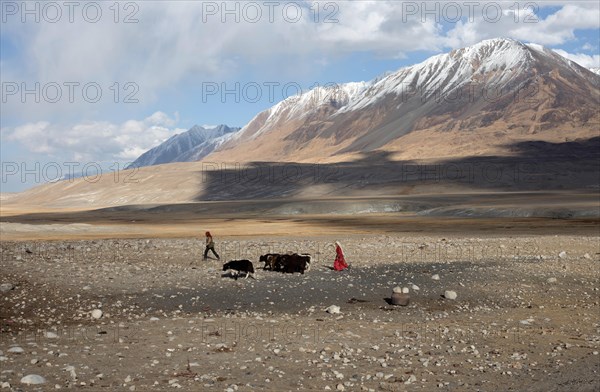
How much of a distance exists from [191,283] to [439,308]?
22.8ft

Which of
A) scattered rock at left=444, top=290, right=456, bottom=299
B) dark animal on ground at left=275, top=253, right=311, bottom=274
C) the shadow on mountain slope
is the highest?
the shadow on mountain slope

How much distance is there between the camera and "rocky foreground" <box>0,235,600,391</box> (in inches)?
431

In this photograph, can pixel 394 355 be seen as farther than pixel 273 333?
No

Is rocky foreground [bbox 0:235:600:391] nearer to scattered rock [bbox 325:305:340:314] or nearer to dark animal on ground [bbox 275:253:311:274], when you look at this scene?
scattered rock [bbox 325:305:340:314]

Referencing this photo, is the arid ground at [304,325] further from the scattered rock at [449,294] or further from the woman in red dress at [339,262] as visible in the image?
the woman in red dress at [339,262]

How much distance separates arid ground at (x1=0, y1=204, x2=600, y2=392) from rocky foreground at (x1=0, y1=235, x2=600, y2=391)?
0.15 feet

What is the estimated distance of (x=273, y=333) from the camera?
549 inches

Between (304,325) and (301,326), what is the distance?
0.14 metres

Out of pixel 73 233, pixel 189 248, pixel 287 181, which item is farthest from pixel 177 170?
pixel 189 248

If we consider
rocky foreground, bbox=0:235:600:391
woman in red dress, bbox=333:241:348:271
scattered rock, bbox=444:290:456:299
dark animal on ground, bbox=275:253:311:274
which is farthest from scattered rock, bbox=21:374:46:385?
woman in red dress, bbox=333:241:348:271

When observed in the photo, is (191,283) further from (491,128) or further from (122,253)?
(491,128)

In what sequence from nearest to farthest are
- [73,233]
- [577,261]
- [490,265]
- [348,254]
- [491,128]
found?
[490,265]
[577,261]
[348,254]
[73,233]
[491,128]

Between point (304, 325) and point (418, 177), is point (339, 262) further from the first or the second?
point (418, 177)

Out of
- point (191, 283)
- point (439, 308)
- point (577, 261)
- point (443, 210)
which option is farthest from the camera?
point (443, 210)
